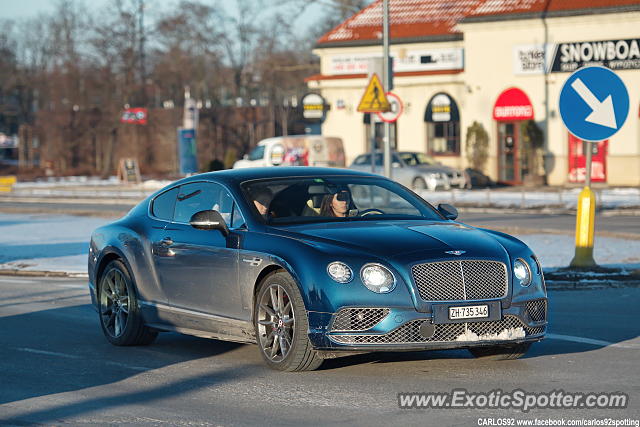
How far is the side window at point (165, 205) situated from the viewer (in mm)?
10328

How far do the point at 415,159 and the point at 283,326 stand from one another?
111 feet

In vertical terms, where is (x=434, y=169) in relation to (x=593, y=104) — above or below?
below

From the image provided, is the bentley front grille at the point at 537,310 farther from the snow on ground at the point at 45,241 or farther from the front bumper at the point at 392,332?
the snow on ground at the point at 45,241

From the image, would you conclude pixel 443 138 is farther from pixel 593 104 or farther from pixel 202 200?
pixel 202 200

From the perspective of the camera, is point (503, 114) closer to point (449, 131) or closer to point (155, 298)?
point (449, 131)

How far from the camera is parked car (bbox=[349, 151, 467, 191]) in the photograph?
40938mm

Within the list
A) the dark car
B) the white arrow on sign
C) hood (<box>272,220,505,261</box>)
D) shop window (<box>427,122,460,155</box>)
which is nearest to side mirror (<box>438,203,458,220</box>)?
the dark car

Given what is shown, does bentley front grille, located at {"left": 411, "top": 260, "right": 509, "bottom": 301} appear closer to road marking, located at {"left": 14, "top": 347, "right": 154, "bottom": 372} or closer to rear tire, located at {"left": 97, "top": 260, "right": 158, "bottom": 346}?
road marking, located at {"left": 14, "top": 347, "right": 154, "bottom": 372}

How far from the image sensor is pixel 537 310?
28.4ft

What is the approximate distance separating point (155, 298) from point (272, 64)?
7089 cm

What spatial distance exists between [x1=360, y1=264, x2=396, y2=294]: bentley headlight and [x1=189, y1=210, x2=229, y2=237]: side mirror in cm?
155

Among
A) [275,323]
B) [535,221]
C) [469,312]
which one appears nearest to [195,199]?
[275,323]

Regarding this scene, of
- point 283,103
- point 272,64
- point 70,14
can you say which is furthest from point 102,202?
point 70,14

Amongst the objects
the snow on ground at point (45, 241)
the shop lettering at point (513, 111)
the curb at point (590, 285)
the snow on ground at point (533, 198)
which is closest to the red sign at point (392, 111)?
the snow on ground at point (45, 241)
